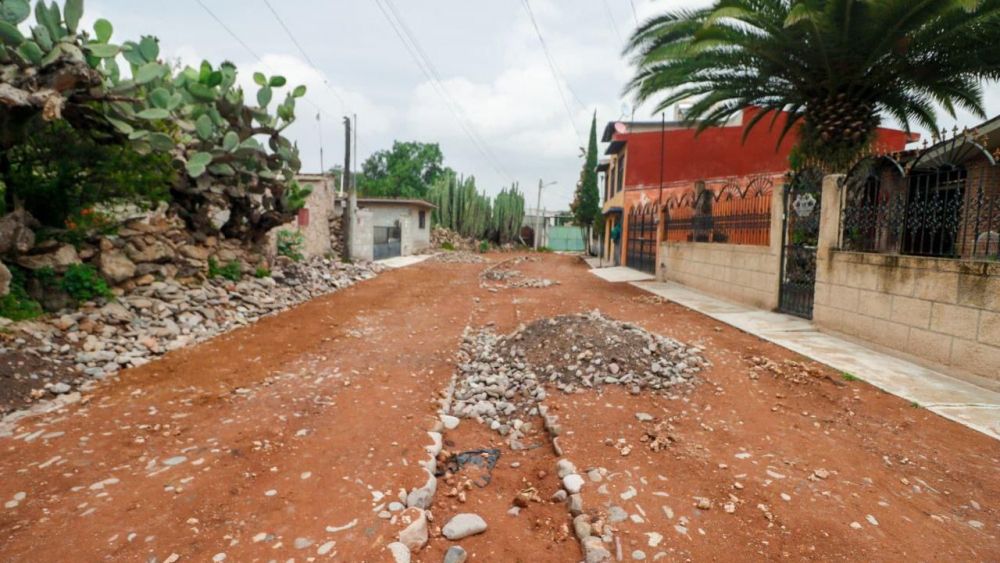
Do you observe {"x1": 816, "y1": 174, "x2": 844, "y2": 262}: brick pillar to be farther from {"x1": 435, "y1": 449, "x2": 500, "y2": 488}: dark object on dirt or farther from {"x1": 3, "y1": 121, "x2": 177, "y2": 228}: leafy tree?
{"x1": 3, "y1": 121, "x2": 177, "y2": 228}: leafy tree

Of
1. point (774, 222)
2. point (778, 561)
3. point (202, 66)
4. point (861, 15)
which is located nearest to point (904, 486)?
point (778, 561)

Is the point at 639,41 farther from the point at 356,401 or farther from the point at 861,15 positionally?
the point at 356,401

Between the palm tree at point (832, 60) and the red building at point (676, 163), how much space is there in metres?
6.20

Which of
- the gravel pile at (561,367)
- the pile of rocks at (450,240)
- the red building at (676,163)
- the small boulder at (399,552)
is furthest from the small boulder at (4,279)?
the pile of rocks at (450,240)

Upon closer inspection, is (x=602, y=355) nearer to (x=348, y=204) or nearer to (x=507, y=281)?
(x=507, y=281)

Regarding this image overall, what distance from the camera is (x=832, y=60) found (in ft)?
28.5

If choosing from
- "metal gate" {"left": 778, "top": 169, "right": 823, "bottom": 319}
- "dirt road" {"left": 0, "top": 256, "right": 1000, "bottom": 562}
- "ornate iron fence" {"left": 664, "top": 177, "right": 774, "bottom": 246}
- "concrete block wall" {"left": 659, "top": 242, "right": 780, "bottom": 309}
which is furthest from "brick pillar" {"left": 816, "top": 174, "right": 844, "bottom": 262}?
"dirt road" {"left": 0, "top": 256, "right": 1000, "bottom": 562}

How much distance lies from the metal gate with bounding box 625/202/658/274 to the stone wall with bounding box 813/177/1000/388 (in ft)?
28.6

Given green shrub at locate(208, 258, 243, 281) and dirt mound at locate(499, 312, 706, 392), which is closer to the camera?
dirt mound at locate(499, 312, 706, 392)

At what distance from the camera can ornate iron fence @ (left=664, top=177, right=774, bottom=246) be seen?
379 inches

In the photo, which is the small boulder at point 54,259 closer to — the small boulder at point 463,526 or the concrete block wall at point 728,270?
the small boulder at point 463,526

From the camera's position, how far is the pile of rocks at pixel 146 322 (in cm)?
546

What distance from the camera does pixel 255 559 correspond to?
2.49 m

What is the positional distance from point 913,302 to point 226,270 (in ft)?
36.4
